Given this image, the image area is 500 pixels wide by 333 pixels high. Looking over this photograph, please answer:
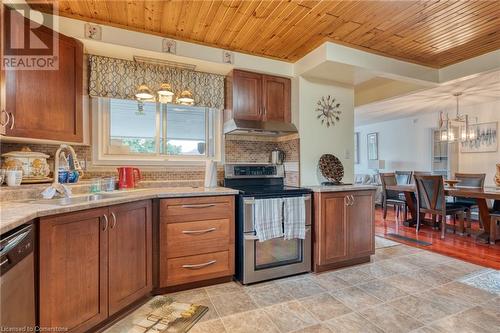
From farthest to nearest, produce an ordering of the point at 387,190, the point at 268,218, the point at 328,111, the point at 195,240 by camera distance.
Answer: the point at 387,190 < the point at 328,111 < the point at 268,218 < the point at 195,240

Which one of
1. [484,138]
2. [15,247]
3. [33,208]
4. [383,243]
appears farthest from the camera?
[484,138]

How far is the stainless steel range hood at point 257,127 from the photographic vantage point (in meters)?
2.82

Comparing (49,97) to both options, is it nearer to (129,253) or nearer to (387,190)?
(129,253)

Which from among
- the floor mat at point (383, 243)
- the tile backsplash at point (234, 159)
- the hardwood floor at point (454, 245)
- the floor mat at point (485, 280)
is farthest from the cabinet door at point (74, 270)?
the hardwood floor at point (454, 245)

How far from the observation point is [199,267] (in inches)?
91.7

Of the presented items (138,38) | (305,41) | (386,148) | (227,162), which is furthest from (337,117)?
(386,148)

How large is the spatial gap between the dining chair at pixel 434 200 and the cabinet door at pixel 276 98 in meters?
2.67

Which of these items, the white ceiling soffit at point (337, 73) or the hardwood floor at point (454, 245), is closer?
the white ceiling soffit at point (337, 73)

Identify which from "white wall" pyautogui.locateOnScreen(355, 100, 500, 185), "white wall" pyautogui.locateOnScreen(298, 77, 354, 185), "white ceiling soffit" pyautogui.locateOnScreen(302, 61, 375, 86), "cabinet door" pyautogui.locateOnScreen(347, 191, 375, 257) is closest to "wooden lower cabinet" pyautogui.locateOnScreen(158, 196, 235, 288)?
"white wall" pyautogui.locateOnScreen(298, 77, 354, 185)

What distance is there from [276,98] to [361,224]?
177cm

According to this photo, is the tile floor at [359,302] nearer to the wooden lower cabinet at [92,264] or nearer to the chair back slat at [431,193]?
the wooden lower cabinet at [92,264]

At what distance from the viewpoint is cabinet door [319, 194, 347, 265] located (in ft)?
8.87

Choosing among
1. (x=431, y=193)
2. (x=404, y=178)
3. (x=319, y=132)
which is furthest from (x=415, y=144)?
(x=319, y=132)

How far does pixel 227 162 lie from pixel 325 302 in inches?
70.7
